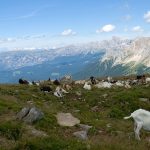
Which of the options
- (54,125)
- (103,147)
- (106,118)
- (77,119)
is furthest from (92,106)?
(103,147)

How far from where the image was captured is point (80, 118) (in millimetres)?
27656

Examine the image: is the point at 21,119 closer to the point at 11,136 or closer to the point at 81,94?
the point at 11,136

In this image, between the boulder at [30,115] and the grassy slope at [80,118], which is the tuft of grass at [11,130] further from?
the boulder at [30,115]

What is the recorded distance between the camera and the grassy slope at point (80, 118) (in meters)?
14.4

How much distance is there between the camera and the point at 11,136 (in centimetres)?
1822

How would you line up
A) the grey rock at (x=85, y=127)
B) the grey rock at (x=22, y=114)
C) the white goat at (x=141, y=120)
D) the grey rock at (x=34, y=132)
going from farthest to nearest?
the grey rock at (x=85, y=127)
the grey rock at (x=22, y=114)
the grey rock at (x=34, y=132)
the white goat at (x=141, y=120)

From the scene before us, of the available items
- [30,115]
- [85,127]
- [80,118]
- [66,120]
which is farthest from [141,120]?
[80,118]

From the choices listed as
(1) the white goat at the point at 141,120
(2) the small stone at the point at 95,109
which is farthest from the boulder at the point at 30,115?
(2) the small stone at the point at 95,109

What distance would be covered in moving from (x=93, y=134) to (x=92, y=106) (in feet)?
39.2

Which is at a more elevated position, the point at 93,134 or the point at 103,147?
the point at 103,147

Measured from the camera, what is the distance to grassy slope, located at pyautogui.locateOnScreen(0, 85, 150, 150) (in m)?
14.4

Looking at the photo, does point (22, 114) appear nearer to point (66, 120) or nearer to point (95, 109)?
point (66, 120)

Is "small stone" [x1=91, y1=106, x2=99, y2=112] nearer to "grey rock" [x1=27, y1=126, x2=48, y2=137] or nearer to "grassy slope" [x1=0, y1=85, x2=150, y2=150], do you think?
"grassy slope" [x1=0, y1=85, x2=150, y2=150]

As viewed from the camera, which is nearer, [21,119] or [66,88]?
[21,119]
